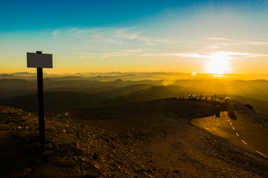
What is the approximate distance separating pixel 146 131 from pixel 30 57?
29.2ft

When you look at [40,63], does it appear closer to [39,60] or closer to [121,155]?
[39,60]

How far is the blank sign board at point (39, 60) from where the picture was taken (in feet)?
17.8

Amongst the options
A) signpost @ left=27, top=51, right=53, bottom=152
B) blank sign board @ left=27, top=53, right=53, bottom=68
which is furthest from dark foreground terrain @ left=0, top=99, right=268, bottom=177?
blank sign board @ left=27, top=53, right=53, bottom=68

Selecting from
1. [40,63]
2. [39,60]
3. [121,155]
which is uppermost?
[39,60]

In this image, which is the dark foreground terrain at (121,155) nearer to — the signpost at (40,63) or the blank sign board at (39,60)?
the signpost at (40,63)

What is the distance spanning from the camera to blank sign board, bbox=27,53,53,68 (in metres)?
5.43

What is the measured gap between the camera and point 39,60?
18.4 ft

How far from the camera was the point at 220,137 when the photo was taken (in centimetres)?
1202

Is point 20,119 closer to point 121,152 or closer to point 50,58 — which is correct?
point 50,58

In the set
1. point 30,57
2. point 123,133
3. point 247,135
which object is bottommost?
point 247,135

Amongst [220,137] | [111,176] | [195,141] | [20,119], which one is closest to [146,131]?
[195,141]

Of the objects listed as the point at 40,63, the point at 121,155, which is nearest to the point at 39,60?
the point at 40,63

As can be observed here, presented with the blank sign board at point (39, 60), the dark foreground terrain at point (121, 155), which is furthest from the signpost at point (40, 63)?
the dark foreground terrain at point (121, 155)

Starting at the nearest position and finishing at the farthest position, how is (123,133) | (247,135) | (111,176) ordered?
(111,176) < (123,133) < (247,135)
